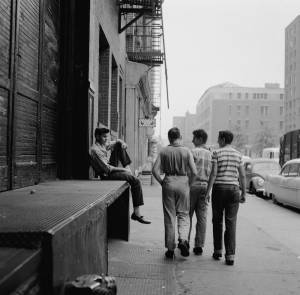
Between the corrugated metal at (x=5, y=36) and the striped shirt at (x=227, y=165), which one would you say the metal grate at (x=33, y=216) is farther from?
the striped shirt at (x=227, y=165)

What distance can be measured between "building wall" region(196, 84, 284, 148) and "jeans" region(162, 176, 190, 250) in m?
133

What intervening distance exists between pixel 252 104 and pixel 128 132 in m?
126

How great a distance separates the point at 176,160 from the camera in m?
6.91

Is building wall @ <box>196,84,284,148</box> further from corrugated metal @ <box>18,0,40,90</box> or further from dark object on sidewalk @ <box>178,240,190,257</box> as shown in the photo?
corrugated metal @ <box>18,0,40,90</box>

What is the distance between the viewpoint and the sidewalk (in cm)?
525

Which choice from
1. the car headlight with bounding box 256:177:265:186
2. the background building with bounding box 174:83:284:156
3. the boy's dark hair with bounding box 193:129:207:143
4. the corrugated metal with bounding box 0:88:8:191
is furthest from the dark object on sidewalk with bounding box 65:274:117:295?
the background building with bounding box 174:83:284:156

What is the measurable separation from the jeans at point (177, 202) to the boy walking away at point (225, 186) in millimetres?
407

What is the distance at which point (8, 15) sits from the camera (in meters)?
5.09

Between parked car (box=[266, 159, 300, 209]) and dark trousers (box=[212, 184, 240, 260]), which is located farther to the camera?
parked car (box=[266, 159, 300, 209])

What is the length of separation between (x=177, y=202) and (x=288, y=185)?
8747 millimetres

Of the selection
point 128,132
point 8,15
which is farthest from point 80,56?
point 128,132

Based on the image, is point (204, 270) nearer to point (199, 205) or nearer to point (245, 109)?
point (199, 205)

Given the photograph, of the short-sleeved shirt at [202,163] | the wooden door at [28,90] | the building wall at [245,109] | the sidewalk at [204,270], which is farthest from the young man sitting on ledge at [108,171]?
the building wall at [245,109]

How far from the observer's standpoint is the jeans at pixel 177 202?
22.5ft
